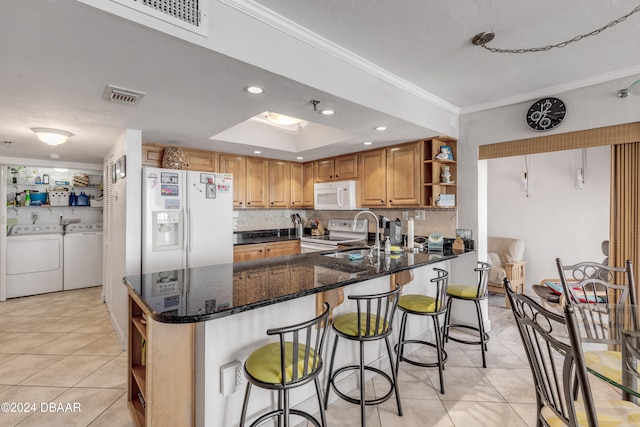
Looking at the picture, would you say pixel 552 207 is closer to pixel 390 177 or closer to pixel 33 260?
pixel 390 177

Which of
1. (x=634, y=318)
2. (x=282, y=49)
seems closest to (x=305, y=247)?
(x=282, y=49)

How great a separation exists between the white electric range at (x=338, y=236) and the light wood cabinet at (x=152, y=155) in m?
2.26

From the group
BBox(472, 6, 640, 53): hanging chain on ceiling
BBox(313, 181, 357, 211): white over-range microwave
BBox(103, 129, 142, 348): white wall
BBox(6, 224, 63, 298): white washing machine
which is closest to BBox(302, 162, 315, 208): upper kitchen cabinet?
BBox(313, 181, 357, 211): white over-range microwave

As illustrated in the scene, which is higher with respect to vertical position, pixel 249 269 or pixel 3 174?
pixel 3 174

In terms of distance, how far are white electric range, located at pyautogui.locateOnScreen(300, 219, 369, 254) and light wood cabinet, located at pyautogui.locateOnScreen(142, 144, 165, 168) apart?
2.26 metres

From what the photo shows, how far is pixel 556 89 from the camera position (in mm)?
2713

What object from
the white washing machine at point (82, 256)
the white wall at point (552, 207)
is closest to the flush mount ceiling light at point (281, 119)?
the white wall at point (552, 207)

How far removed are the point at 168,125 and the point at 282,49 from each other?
5.30 ft

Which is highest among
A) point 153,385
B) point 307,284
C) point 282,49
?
point 282,49

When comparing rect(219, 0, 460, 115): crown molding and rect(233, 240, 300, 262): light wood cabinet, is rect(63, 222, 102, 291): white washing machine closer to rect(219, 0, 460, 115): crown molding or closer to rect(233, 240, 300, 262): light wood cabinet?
rect(233, 240, 300, 262): light wood cabinet

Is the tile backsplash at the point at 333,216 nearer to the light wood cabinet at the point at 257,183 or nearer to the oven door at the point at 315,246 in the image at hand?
the light wood cabinet at the point at 257,183

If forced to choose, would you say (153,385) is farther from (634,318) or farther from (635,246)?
(635,246)

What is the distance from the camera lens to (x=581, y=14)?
5.64ft

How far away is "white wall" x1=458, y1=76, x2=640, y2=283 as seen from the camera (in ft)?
8.09
